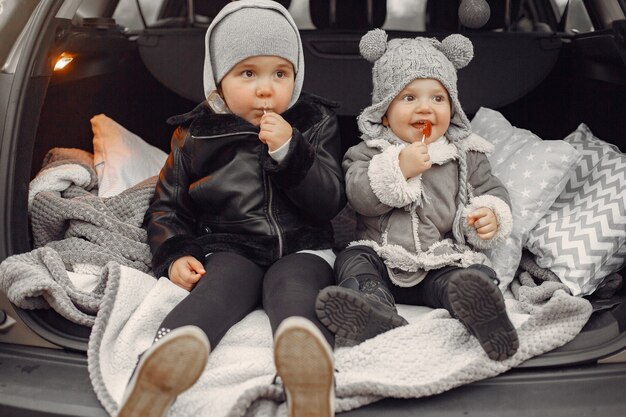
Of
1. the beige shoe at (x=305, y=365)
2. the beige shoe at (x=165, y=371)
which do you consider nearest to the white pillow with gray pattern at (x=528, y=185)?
the beige shoe at (x=305, y=365)

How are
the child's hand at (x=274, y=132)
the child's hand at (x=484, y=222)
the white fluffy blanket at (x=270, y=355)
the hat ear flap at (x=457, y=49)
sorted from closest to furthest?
the white fluffy blanket at (x=270, y=355) < the child's hand at (x=274, y=132) < the child's hand at (x=484, y=222) < the hat ear flap at (x=457, y=49)

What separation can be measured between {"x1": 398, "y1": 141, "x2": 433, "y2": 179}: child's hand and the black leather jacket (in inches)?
→ 6.0

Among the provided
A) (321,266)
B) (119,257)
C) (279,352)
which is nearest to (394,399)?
(279,352)

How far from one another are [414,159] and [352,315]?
1.25 ft

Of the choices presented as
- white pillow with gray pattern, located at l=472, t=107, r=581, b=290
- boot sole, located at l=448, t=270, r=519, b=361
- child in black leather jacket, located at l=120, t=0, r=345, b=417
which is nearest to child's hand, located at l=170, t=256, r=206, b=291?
child in black leather jacket, located at l=120, t=0, r=345, b=417

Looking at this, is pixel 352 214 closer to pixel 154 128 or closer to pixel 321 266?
pixel 321 266

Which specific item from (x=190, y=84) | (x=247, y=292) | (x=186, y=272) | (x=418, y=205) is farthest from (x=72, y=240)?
(x=418, y=205)

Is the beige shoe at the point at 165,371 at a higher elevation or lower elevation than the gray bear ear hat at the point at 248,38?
lower

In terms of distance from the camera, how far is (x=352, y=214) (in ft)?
6.24

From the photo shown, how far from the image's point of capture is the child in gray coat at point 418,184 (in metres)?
1.50

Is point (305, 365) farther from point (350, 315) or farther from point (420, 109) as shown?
point (420, 109)

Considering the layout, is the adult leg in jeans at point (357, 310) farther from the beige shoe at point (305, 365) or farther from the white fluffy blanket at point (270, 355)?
the beige shoe at point (305, 365)

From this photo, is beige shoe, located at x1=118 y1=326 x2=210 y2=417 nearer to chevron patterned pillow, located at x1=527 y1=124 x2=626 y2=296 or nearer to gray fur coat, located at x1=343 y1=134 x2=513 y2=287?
gray fur coat, located at x1=343 y1=134 x2=513 y2=287

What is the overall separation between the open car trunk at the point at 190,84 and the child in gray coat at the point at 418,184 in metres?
0.32
